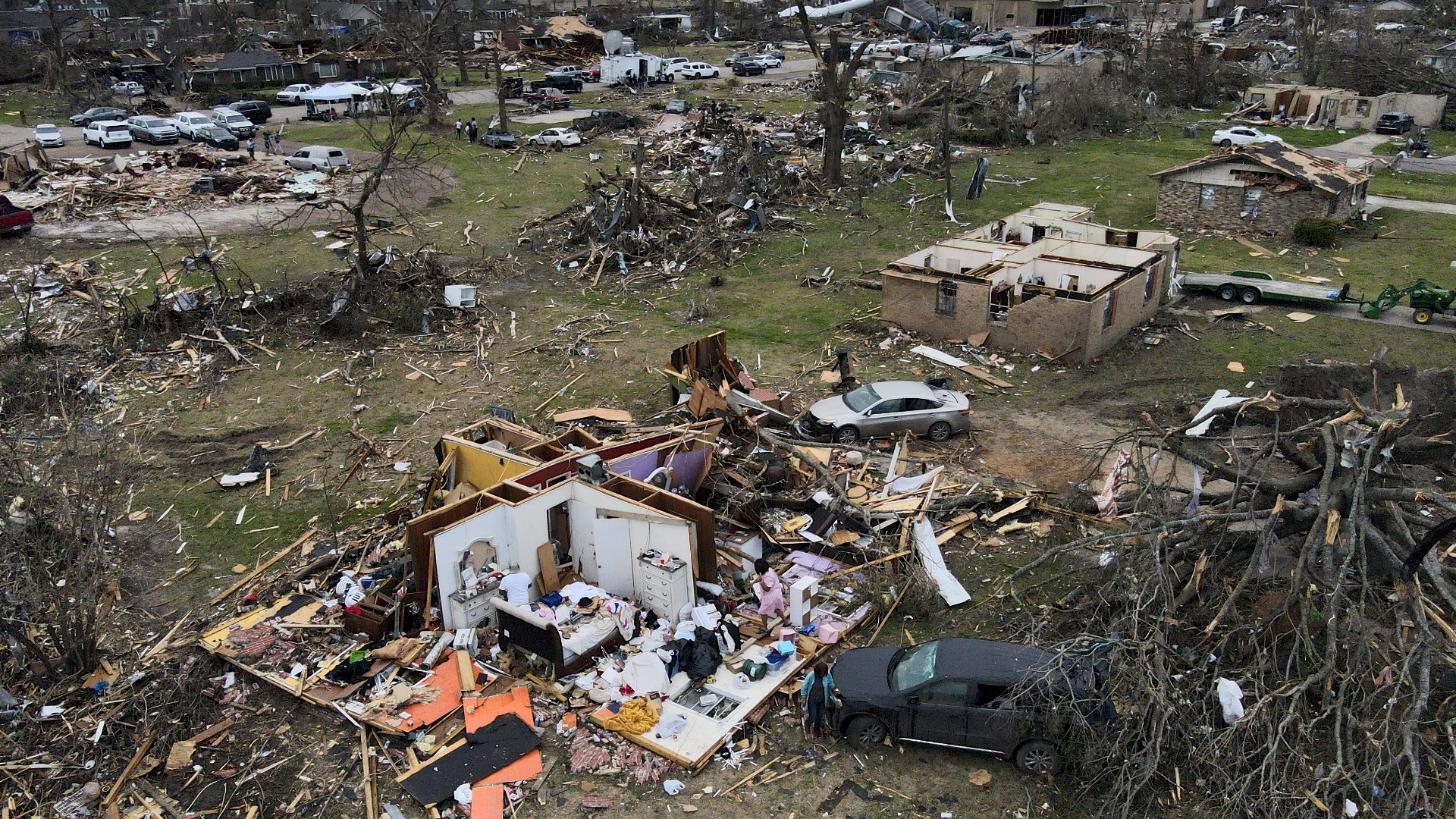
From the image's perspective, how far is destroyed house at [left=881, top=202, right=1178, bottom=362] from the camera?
20516mm

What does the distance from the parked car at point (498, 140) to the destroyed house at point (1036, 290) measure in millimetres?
24414

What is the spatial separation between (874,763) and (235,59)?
6286 cm

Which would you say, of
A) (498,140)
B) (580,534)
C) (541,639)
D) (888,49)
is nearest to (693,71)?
(888,49)

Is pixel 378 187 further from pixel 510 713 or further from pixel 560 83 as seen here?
pixel 560 83

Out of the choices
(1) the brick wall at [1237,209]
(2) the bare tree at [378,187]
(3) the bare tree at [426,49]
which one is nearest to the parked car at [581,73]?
(3) the bare tree at [426,49]

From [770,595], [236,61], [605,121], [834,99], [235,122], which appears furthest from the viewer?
[236,61]

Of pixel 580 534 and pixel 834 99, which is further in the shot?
pixel 834 99

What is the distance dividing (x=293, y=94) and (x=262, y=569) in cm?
4831

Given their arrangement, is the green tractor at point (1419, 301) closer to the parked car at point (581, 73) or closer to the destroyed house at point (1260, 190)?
the destroyed house at point (1260, 190)

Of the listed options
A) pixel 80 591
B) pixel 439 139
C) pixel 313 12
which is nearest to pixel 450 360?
pixel 80 591

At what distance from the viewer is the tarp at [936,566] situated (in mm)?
13102

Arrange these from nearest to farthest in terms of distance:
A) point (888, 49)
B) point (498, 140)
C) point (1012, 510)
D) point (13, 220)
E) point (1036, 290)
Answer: point (1012, 510) → point (1036, 290) → point (13, 220) → point (498, 140) → point (888, 49)

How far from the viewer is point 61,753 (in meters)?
10.6

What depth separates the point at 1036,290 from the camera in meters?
21.1
